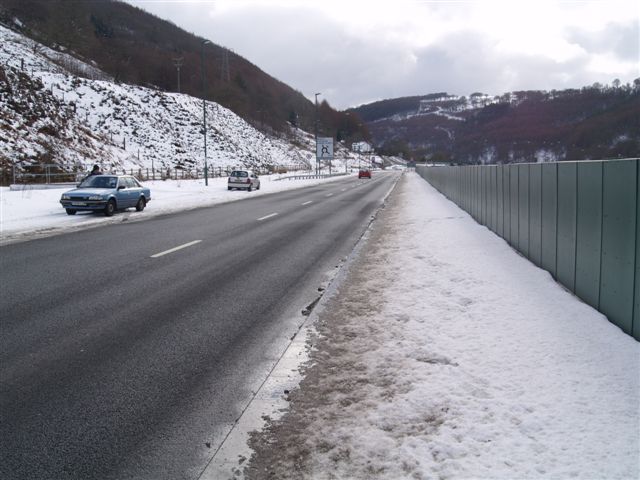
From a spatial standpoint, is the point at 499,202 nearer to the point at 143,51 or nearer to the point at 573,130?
the point at 573,130

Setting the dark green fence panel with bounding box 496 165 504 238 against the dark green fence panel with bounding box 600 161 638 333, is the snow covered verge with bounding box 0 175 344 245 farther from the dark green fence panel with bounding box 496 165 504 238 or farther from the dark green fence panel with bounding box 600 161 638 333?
the dark green fence panel with bounding box 600 161 638 333

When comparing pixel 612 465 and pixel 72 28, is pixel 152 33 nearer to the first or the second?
pixel 72 28

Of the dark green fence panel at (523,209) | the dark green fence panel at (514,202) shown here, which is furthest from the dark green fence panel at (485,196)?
the dark green fence panel at (523,209)

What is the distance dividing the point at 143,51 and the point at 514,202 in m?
135

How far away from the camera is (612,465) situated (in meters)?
2.86

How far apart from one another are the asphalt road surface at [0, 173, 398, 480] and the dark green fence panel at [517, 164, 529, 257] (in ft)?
11.2

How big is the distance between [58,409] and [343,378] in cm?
219

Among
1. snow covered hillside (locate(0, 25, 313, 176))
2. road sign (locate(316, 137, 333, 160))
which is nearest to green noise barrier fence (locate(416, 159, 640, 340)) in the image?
snow covered hillside (locate(0, 25, 313, 176))

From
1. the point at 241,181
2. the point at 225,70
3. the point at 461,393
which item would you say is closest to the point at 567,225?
the point at 461,393

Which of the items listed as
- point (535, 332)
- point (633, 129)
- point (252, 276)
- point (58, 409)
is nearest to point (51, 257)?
point (252, 276)

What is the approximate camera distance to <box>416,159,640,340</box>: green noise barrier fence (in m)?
4.84

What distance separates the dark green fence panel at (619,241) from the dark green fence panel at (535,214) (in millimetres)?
2628

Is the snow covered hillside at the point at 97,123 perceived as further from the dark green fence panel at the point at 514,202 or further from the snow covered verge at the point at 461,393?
the snow covered verge at the point at 461,393

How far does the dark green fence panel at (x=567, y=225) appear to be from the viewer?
21.1 ft
